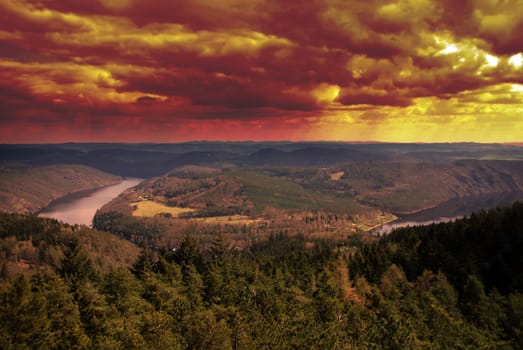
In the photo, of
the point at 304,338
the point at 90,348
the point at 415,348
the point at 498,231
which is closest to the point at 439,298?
the point at 415,348

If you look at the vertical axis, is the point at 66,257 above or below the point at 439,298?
above

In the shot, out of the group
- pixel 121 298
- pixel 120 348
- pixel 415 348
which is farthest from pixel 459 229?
pixel 120 348

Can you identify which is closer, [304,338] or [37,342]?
[37,342]

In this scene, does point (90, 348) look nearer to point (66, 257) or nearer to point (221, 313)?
point (221, 313)

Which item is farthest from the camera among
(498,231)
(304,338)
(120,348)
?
(498,231)

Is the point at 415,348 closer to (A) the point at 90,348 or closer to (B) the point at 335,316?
(B) the point at 335,316

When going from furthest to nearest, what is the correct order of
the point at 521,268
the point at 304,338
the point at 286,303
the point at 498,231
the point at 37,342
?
the point at 498,231, the point at 521,268, the point at 286,303, the point at 304,338, the point at 37,342
